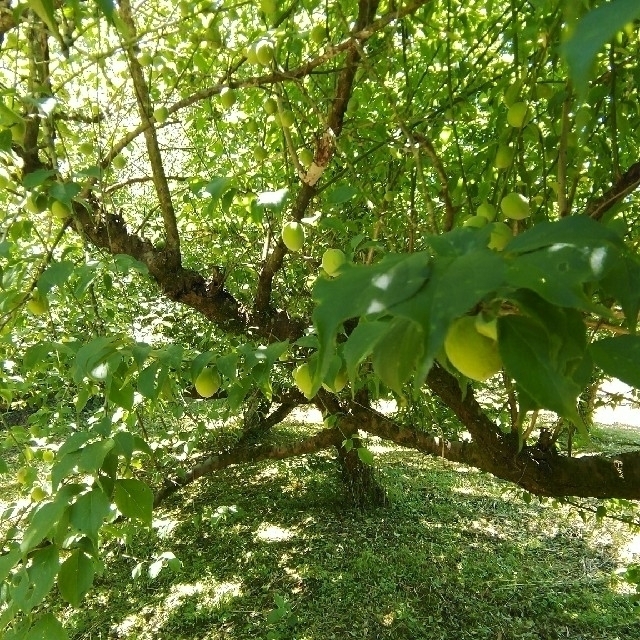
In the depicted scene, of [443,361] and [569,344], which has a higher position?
[443,361]

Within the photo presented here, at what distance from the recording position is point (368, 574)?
417cm

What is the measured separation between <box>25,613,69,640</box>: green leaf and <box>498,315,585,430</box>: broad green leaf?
1055mm

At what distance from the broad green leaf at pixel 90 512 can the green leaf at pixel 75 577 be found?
10 centimetres

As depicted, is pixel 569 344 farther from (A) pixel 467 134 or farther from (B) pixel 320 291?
(A) pixel 467 134

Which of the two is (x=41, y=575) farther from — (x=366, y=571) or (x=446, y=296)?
(x=366, y=571)

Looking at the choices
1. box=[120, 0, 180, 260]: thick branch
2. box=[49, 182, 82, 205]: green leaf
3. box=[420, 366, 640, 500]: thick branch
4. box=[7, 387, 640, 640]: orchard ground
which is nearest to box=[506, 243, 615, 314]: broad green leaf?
box=[49, 182, 82, 205]: green leaf

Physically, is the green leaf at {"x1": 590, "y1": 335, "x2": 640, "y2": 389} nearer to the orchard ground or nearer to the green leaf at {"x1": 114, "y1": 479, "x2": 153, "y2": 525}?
the green leaf at {"x1": 114, "y1": 479, "x2": 153, "y2": 525}

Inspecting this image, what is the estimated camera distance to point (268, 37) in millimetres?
1850

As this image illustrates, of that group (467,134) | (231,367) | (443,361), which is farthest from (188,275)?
(443,361)

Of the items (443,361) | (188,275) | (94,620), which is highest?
(188,275)

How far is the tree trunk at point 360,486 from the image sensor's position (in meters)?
5.22

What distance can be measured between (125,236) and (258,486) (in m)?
4.05

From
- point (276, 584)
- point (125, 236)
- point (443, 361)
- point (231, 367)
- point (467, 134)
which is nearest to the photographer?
point (443, 361)

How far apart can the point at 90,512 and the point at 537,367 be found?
0.90 metres
